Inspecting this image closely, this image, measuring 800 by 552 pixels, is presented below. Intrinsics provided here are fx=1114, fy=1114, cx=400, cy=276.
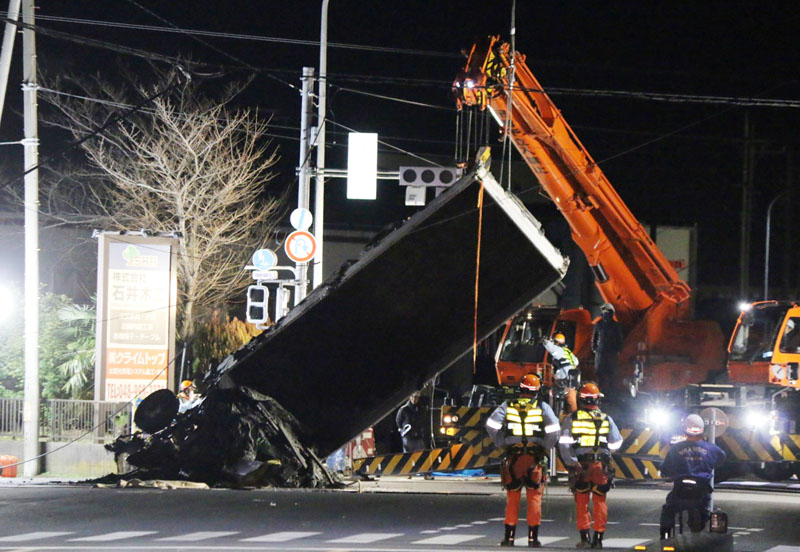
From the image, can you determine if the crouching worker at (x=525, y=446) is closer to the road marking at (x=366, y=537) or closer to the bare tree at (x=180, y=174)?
the road marking at (x=366, y=537)

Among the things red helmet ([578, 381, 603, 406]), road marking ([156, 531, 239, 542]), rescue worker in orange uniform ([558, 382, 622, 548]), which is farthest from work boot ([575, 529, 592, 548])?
road marking ([156, 531, 239, 542])

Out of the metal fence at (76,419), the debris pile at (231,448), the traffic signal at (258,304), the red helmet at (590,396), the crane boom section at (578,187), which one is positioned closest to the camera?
the red helmet at (590,396)

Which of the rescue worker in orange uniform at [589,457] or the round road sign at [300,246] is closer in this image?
the rescue worker in orange uniform at [589,457]

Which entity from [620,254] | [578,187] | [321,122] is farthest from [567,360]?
[321,122]

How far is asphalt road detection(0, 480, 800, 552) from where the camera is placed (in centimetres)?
1059

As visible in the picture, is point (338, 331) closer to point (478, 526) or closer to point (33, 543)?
point (478, 526)

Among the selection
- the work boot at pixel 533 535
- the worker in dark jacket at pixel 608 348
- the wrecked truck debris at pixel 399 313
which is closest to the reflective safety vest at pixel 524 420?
the work boot at pixel 533 535

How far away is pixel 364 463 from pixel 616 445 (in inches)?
269

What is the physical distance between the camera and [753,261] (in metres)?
47.1

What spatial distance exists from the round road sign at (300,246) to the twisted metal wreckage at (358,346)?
16.7ft

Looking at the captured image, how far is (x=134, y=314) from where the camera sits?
20.6m

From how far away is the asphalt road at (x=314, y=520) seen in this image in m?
10.6

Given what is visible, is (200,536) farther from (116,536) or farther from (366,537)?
(366,537)

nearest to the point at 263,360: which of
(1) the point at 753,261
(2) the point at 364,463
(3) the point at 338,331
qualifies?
(3) the point at 338,331
